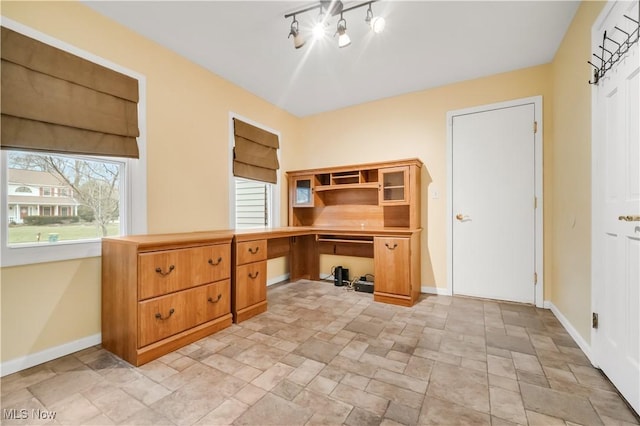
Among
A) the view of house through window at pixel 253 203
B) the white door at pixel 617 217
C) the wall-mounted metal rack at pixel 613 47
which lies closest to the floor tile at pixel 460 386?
the white door at pixel 617 217

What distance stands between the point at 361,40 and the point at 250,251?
2.31m

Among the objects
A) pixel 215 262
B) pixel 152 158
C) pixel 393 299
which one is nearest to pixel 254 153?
pixel 152 158

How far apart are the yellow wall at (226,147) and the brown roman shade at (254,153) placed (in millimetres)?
182

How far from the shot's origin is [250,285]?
2.78 metres

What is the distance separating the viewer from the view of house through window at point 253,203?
3874 mm

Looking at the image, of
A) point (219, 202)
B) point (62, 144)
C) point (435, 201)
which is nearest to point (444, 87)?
point (435, 201)

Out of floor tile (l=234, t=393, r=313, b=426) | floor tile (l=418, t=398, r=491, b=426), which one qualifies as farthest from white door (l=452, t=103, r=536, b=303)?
floor tile (l=234, t=393, r=313, b=426)

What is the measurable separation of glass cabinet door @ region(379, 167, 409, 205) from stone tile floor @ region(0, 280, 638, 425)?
1.55m

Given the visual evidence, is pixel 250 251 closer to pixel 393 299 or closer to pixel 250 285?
pixel 250 285

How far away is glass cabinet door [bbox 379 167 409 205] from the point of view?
348cm

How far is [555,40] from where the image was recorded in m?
2.63

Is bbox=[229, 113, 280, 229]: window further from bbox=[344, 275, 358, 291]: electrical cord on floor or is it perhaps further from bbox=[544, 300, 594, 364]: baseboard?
bbox=[544, 300, 594, 364]: baseboard

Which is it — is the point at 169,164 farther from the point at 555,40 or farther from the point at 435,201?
the point at 555,40

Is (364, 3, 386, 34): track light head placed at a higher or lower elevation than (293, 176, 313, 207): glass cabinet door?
higher
